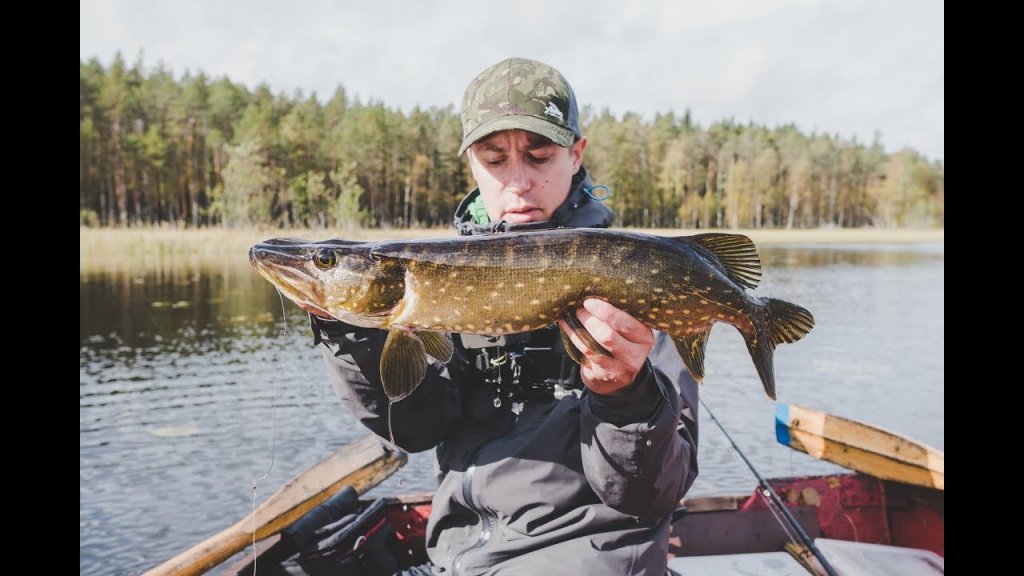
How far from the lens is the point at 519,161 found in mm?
2846

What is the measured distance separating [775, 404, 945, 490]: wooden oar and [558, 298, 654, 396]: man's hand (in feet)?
10.4

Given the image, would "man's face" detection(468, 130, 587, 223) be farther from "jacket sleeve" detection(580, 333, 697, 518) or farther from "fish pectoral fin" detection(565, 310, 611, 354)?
"jacket sleeve" detection(580, 333, 697, 518)

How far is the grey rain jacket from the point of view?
2.33m

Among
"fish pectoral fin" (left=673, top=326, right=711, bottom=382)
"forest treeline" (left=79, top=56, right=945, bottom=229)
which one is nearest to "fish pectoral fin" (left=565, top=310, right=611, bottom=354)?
"fish pectoral fin" (left=673, top=326, right=711, bottom=382)

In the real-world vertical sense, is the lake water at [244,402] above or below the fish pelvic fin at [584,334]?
below

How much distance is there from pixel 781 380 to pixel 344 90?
204 ft

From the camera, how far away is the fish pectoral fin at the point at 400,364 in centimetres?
230

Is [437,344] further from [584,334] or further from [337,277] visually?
[584,334]

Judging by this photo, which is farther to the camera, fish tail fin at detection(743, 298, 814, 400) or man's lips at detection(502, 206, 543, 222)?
man's lips at detection(502, 206, 543, 222)

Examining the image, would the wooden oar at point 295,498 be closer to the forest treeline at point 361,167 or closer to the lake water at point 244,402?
the lake water at point 244,402

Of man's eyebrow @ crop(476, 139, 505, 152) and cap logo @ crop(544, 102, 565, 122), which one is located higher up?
cap logo @ crop(544, 102, 565, 122)

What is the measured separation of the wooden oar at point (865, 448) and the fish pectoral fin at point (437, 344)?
344 cm

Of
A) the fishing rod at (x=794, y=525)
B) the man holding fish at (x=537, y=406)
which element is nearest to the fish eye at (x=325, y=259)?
the man holding fish at (x=537, y=406)
